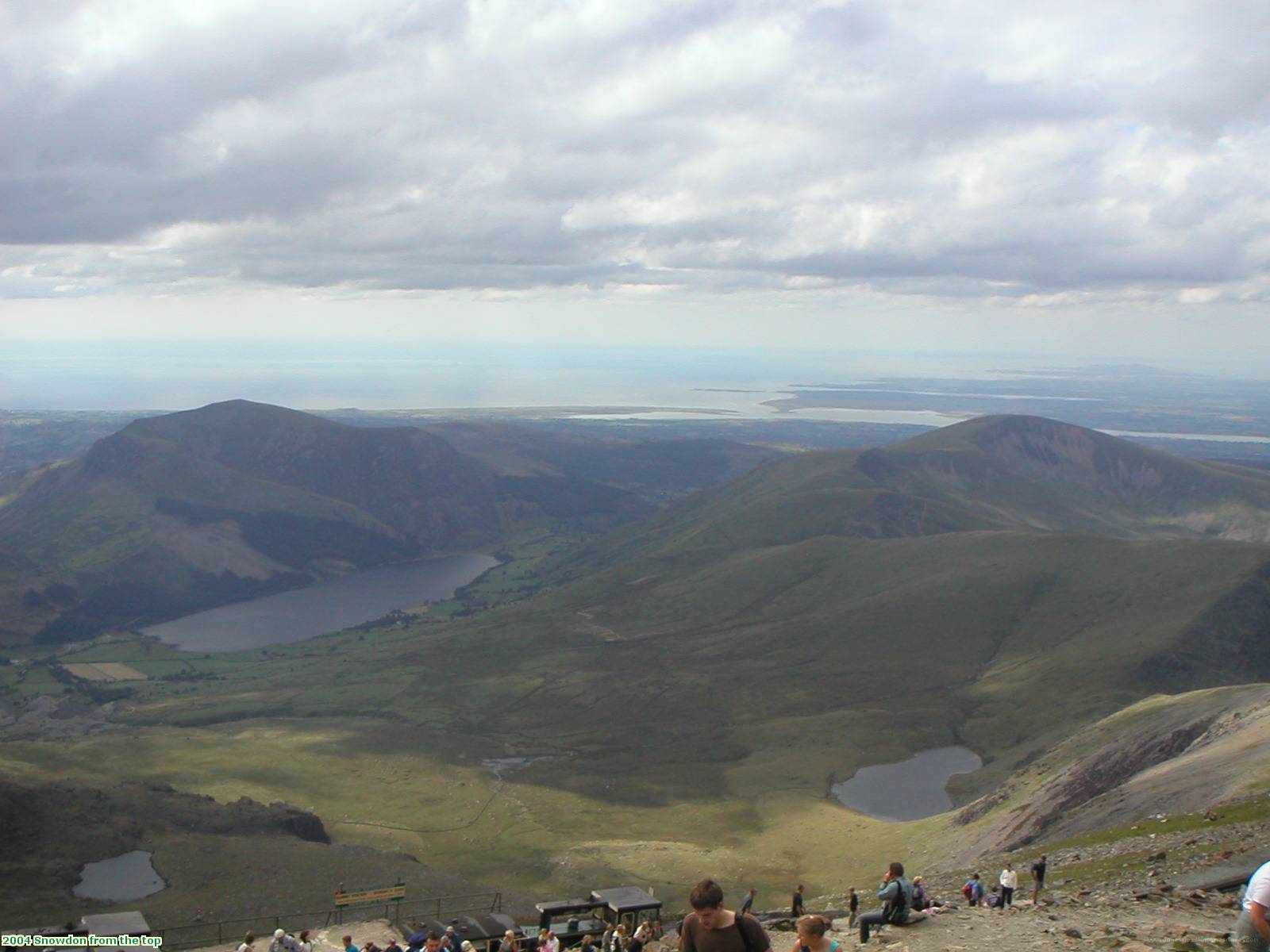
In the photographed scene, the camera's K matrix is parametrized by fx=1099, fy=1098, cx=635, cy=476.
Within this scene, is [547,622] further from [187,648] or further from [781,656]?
[187,648]

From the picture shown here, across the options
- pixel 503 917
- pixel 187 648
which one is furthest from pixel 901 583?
pixel 503 917

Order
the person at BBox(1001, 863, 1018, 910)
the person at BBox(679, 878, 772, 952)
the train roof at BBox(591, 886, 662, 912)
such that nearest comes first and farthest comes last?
the person at BBox(679, 878, 772, 952), the person at BBox(1001, 863, 1018, 910), the train roof at BBox(591, 886, 662, 912)

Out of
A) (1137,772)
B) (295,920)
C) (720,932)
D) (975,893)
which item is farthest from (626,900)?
(1137,772)

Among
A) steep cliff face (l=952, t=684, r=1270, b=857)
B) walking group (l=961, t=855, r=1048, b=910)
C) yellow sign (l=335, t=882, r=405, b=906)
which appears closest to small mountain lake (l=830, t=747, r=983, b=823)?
steep cliff face (l=952, t=684, r=1270, b=857)

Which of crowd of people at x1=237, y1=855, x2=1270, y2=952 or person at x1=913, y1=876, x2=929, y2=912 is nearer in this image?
crowd of people at x1=237, y1=855, x2=1270, y2=952

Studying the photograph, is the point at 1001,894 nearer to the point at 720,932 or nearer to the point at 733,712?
the point at 720,932

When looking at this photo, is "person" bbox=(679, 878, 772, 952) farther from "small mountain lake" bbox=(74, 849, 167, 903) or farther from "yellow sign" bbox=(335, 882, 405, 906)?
"small mountain lake" bbox=(74, 849, 167, 903)
